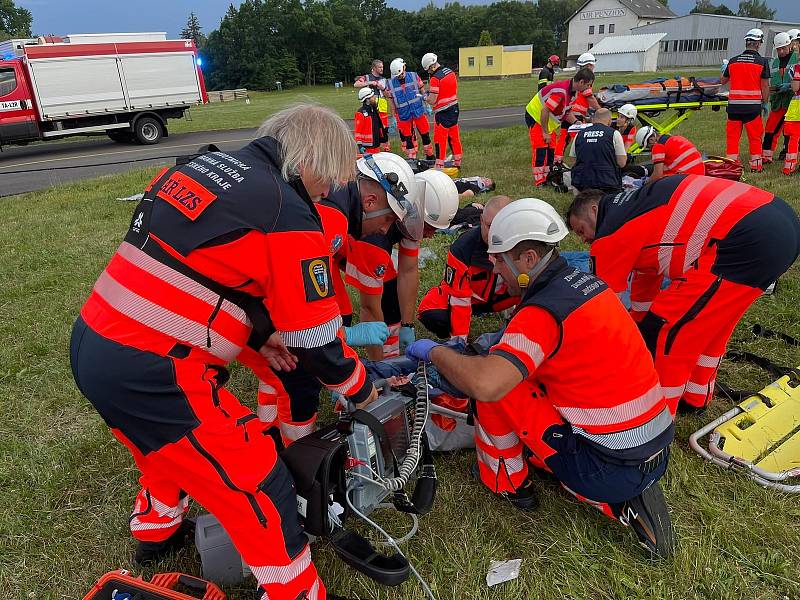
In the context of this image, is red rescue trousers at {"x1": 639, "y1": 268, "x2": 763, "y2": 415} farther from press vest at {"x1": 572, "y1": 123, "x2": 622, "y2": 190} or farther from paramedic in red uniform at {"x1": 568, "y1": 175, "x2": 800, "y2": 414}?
press vest at {"x1": 572, "y1": 123, "x2": 622, "y2": 190}

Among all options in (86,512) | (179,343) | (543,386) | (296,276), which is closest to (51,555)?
(86,512)

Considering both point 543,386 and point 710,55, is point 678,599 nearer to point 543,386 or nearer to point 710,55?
point 543,386

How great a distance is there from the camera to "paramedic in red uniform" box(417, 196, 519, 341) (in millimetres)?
4145

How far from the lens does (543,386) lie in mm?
2703

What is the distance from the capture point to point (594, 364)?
2.42 m

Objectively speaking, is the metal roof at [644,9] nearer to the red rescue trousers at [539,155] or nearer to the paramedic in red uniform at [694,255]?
the red rescue trousers at [539,155]

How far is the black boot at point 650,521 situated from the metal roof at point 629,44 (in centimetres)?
6649

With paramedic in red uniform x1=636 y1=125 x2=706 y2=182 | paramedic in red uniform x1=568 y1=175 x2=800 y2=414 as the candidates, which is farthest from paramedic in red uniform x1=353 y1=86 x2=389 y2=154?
paramedic in red uniform x1=568 y1=175 x2=800 y2=414

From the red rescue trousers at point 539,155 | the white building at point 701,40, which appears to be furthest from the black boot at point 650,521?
the white building at point 701,40

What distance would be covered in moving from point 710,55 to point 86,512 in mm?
72727

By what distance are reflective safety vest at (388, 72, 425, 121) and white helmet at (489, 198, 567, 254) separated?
390 inches

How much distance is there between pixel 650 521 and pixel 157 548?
2.34 m

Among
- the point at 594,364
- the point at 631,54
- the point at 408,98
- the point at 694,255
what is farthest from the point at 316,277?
the point at 631,54

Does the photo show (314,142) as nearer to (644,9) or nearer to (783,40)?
(783,40)
